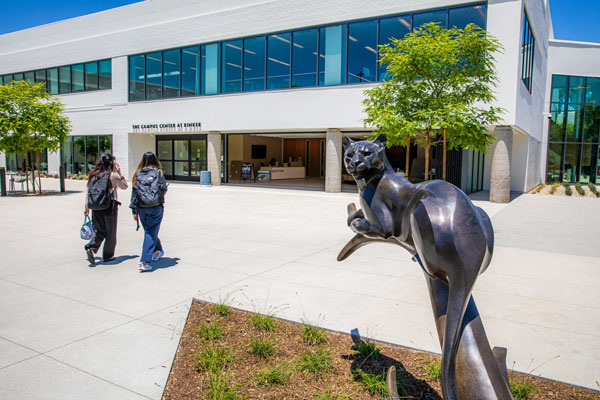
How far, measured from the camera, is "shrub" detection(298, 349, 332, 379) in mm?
3406

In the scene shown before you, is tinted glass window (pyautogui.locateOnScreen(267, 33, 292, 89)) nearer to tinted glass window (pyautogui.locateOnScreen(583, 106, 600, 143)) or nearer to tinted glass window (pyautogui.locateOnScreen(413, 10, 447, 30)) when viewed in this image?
tinted glass window (pyautogui.locateOnScreen(413, 10, 447, 30))

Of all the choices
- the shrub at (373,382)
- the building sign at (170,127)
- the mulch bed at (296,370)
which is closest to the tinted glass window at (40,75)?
the building sign at (170,127)

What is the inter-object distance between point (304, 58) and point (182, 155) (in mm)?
10858

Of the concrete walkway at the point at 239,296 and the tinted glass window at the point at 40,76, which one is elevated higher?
the tinted glass window at the point at 40,76

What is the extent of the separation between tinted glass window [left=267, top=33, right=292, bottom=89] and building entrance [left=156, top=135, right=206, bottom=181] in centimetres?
676

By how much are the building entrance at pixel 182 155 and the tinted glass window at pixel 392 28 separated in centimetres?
1247

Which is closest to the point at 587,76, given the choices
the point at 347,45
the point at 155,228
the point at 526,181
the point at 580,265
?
the point at 526,181

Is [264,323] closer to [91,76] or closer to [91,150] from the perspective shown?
[91,150]

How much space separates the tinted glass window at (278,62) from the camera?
22.0 m

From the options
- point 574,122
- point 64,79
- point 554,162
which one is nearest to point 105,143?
point 64,79

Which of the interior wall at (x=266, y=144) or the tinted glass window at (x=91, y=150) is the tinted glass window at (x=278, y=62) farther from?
the tinted glass window at (x=91, y=150)

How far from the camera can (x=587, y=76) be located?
30.7 m

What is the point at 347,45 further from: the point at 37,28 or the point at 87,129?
the point at 37,28

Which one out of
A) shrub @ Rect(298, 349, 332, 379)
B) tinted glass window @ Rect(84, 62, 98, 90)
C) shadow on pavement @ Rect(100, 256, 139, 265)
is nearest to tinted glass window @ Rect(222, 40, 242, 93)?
tinted glass window @ Rect(84, 62, 98, 90)
